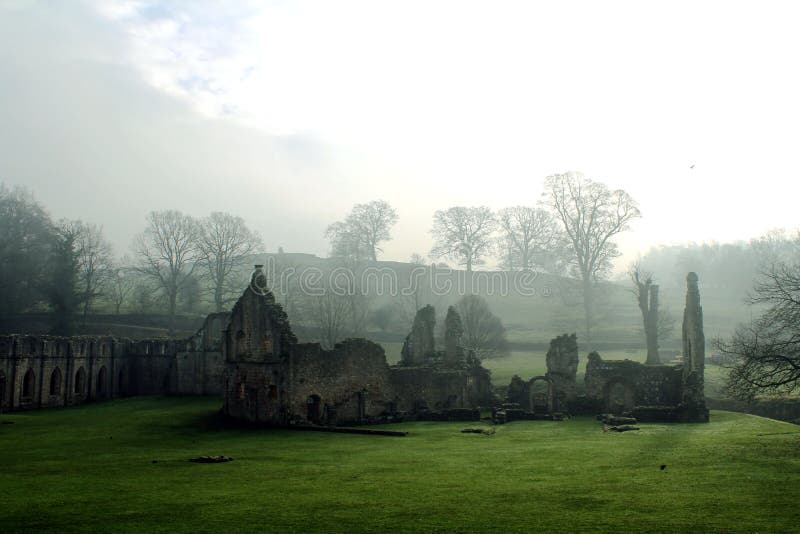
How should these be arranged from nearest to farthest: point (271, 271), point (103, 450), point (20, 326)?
1. point (103, 450)
2. point (20, 326)
3. point (271, 271)

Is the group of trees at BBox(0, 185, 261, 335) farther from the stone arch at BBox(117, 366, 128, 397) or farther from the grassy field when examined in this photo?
the grassy field

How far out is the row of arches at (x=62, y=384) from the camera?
39.5 meters

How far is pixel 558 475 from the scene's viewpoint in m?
16.4

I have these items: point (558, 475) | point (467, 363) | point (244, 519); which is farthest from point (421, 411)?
point (244, 519)

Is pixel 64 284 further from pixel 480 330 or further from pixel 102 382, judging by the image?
pixel 480 330

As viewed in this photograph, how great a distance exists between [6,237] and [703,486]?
211 feet

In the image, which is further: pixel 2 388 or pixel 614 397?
pixel 2 388

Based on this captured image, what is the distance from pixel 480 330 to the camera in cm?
4994

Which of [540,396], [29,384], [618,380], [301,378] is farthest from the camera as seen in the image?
[540,396]

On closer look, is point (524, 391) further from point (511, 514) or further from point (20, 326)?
point (20, 326)

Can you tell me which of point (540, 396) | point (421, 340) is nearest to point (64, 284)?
point (421, 340)

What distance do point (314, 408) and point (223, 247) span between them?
118 ft

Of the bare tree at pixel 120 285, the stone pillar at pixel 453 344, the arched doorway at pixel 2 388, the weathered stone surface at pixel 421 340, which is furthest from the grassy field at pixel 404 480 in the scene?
the bare tree at pixel 120 285

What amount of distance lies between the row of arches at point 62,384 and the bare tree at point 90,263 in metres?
14.1
